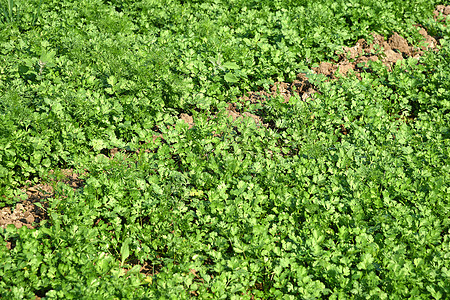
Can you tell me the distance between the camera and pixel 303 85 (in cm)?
→ 630

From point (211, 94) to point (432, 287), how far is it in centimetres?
334

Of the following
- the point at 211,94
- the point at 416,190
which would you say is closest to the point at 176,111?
the point at 211,94

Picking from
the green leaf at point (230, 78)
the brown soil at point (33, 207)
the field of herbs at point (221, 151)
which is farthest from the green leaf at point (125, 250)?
the green leaf at point (230, 78)

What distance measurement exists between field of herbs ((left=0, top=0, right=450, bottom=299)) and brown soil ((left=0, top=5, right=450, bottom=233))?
3 centimetres

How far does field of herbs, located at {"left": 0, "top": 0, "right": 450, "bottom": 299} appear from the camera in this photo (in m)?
3.86

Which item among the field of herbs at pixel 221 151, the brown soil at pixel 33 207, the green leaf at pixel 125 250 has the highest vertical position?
the field of herbs at pixel 221 151

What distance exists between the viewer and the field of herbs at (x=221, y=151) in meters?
3.86

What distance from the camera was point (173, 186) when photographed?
4.52 m

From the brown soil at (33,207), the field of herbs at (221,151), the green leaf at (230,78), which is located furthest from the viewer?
the green leaf at (230,78)

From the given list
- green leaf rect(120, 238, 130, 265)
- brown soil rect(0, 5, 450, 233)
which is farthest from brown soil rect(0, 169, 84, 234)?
green leaf rect(120, 238, 130, 265)

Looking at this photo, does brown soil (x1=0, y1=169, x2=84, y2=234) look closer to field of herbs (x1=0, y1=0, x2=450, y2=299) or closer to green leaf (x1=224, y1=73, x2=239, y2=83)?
field of herbs (x1=0, y1=0, x2=450, y2=299)

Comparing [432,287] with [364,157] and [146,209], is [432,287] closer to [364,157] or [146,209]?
[364,157]

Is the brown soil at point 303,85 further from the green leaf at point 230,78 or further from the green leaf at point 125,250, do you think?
the green leaf at point 125,250

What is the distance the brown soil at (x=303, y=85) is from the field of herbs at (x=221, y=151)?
27 mm
